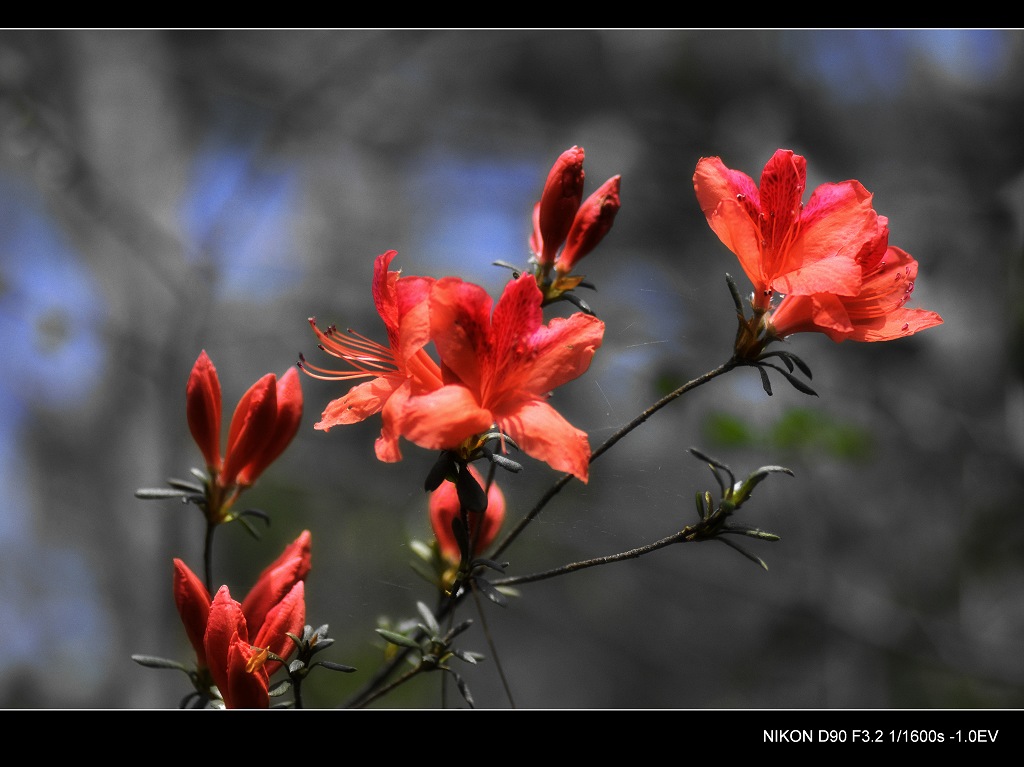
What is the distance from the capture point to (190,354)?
6.51 meters

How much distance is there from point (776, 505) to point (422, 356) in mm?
5281

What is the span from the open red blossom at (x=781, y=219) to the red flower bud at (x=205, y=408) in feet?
3.49

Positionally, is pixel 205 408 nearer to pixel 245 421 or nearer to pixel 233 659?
pixel 245 421

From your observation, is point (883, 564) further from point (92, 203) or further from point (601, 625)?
point (92, 203)

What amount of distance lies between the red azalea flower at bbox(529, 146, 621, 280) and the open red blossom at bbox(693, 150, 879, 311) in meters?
0.19

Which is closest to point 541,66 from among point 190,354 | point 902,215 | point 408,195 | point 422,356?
point 408,195

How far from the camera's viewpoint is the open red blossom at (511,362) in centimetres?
144

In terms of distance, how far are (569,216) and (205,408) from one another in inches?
34.4

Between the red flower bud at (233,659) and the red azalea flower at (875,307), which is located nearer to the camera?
the red flower bud at (233,659)

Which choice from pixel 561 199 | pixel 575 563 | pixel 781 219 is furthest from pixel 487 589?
pixel 781 219

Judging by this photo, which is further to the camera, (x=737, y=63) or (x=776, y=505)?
(x=737, y=63)

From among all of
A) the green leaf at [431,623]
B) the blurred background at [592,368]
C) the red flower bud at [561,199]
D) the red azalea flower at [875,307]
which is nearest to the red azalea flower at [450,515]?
the green leaf at [431,623]

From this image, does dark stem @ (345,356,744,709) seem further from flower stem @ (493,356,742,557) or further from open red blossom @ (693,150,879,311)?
open red blossom @ (693,150,879,311)

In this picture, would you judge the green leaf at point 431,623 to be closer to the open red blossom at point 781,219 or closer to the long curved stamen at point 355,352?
the long curved stamen at point 355,352
